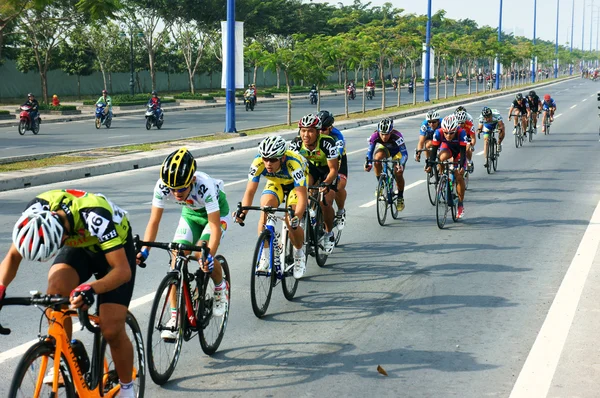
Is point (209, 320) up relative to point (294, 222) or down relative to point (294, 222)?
down

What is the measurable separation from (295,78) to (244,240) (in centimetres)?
2574

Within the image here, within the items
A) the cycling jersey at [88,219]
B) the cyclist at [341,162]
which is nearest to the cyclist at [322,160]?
the cyclist at [341,162]

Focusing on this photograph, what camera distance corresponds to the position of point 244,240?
11.5m

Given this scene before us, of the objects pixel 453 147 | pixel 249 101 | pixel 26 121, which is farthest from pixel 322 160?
pixel 249 101

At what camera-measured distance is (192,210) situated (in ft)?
22.7

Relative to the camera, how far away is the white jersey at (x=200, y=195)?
6.48 m

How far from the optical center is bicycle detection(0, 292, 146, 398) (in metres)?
4.36

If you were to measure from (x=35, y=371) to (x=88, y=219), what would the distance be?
90cm

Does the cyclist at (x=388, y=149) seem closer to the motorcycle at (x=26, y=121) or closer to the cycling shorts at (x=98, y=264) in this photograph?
the cycling shorts at (x=98, y=264)

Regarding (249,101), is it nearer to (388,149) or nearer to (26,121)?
(26,121)

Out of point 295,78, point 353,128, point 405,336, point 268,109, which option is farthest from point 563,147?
point 268,109

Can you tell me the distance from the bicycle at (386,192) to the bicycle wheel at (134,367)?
7.58m

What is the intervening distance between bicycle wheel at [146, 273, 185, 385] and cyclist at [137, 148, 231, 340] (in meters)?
0.04

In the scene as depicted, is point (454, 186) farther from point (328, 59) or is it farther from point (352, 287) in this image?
point (328, 59)
